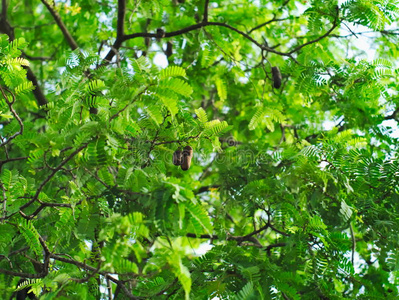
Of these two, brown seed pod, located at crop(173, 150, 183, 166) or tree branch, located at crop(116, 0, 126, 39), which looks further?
tree branch, located at crop(116, 0, 126, 39)

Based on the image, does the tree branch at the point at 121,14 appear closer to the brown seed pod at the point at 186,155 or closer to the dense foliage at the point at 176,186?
the dense foliage at the point at 176,186

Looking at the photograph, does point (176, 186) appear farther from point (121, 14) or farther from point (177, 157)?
point (121, 14)

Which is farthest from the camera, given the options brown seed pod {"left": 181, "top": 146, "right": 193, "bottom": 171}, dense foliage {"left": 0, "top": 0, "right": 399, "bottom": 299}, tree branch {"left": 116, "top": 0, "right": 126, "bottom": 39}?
tree branch {"left": 116, "top": 0, "right": 126, "bottom": 39}

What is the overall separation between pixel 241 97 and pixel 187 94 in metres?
3.43

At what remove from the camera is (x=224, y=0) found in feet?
21.4

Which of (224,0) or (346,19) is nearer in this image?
(346,19)

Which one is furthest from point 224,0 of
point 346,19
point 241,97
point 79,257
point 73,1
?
point 79,257

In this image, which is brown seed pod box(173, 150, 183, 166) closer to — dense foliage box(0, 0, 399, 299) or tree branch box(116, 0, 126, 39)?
dense foliage box(0, 0, 399, 299)

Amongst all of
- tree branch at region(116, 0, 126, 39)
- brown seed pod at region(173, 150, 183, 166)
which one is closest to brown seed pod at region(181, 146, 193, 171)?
brown seed pod at region(173, 150, 183, 166)

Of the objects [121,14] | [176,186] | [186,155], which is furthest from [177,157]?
[121,14]

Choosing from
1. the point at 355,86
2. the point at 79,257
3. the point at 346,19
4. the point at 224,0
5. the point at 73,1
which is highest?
the point at 224,0

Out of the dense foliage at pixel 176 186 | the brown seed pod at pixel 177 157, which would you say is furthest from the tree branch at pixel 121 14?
the brown seed pod at pixel 177 157

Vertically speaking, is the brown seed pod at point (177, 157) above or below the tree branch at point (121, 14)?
below

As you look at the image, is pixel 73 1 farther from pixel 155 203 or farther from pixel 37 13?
pixel 155 203
